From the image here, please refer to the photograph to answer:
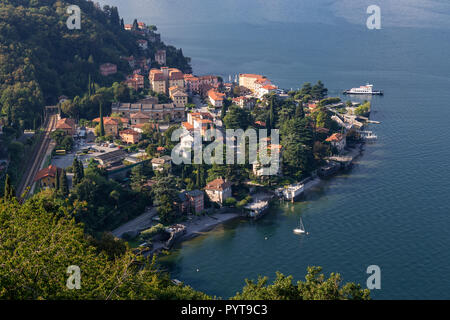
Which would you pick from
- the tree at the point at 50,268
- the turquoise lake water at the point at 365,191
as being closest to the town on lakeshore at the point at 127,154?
the tree at the point at 50,268

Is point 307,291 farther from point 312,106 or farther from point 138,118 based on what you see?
point 312,106

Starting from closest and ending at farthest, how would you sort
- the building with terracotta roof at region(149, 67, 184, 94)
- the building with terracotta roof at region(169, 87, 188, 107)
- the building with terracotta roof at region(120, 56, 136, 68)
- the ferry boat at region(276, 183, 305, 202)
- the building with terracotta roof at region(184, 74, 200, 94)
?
the ferry boat at region(276, 183, 305, 202)
the building with terracotta roof at region(169, 87, 188, 107)
the building with terracotta roof at region(149, 67, 184, 94)
the building with terracotta roof at region(184, 74, 200, 94)
the building with terracotta roof at region(120, 56, 136, 68)

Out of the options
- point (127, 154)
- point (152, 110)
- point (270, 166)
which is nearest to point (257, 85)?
point (152, 110)

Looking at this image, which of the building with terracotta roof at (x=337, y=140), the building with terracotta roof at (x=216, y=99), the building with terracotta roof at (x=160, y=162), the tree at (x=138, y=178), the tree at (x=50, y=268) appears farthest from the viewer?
the building with terracotta roof at (x=216, y=99)

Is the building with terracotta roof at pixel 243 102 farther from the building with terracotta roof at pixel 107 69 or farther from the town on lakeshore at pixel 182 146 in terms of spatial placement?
the building with terracotta roof at pixel 107 69

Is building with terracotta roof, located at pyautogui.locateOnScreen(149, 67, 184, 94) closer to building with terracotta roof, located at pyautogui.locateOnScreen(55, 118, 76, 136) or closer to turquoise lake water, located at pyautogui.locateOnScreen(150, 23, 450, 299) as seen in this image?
building with terracotta roof, located at pyautogui.locateOnScreen(55, 118, 76, 136)

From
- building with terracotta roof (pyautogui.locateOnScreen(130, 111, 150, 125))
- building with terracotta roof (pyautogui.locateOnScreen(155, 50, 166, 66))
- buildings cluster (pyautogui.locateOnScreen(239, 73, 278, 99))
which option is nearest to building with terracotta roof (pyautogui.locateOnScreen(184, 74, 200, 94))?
buildings cluster (pyautogui.locateOnScreen(239, 73, 278, 99))
